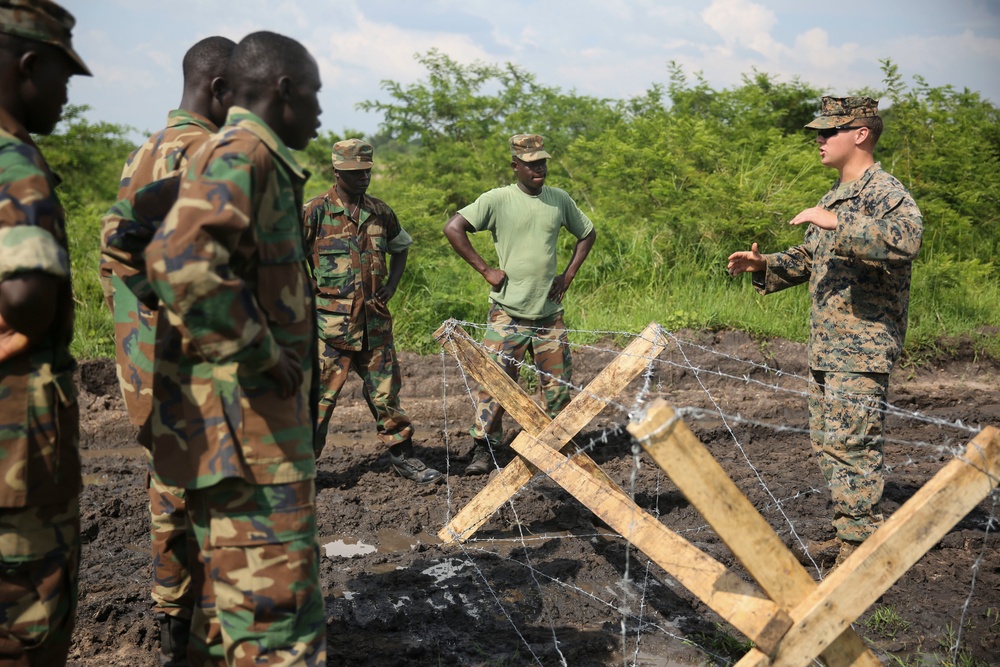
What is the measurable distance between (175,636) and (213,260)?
5.78ft

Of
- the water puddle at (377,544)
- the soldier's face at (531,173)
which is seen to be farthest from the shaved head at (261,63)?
the soldier's face at (531,173)

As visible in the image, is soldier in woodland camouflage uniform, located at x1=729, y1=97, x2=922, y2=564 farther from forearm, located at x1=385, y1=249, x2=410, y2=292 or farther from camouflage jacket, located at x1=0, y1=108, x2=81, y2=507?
camouflage jacket, located at x1=0, y1=108, x2=81, y2=507

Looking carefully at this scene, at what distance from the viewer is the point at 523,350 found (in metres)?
6.09

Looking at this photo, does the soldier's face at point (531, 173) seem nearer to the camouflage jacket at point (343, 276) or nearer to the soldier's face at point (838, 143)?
the camouflage jacket at point (343, 276)

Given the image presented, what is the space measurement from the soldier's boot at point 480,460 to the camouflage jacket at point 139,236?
3.17m

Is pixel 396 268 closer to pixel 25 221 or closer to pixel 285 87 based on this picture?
pixel 285 87

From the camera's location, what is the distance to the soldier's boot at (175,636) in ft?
10.5

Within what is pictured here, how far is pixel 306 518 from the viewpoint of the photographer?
8.06ft

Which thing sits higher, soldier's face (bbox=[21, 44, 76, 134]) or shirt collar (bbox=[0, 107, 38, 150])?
soldier's face (bbox=[21, 44, 76, 134])

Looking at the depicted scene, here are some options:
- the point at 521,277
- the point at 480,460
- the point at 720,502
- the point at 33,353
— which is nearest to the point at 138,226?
the point at 33,353

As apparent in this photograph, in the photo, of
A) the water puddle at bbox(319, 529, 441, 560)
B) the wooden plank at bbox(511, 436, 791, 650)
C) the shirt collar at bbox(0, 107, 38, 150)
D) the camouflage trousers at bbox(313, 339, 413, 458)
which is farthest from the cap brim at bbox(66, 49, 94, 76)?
the camouflage trousers at bbox(313, 339, 413, 458)

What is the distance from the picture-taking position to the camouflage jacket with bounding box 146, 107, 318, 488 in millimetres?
2184

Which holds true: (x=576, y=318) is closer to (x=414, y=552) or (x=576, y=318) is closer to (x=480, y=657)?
(x=414, y=552)

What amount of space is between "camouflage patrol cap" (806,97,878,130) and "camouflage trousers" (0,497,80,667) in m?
3.86
